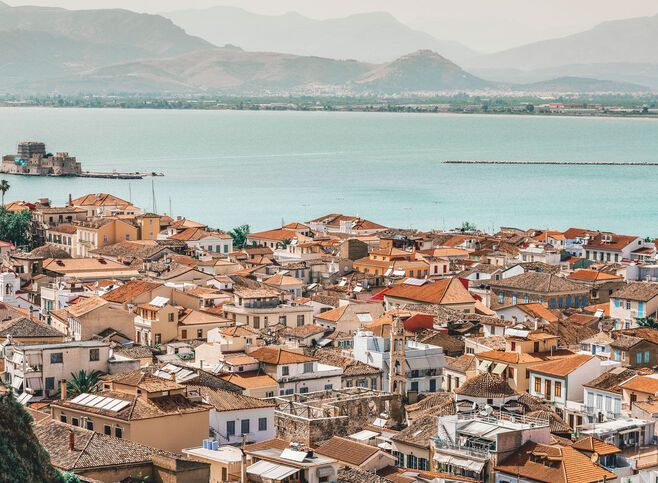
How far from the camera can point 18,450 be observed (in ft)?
28.3

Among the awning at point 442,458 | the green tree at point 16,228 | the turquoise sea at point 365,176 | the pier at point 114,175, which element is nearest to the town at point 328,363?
the awning at point 442,458

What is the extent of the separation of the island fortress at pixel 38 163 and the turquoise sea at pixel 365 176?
2.24 m

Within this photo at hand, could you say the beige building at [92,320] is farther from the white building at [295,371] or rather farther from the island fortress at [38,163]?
the island fortress at [38,163]

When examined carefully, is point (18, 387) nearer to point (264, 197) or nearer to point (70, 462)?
point (70, 462)

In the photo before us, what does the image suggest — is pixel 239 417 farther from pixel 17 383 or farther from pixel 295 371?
pixel 295 371

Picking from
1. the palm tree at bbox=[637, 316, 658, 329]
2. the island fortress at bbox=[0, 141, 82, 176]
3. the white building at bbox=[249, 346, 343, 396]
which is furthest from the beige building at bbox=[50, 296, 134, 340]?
the island fortress at bbox=[0, 141, 82, 176]

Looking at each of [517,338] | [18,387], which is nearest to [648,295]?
[517,338]

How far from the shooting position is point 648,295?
2867 cm

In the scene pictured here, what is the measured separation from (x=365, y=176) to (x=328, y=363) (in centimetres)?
A: 8449

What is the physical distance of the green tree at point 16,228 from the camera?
43.4m

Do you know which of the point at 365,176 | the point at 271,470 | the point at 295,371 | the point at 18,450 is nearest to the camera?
the point at 18,450

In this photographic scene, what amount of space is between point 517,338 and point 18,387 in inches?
313

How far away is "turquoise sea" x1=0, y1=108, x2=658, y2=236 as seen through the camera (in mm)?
73250

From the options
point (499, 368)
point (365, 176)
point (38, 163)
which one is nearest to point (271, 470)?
point (499, 368)
